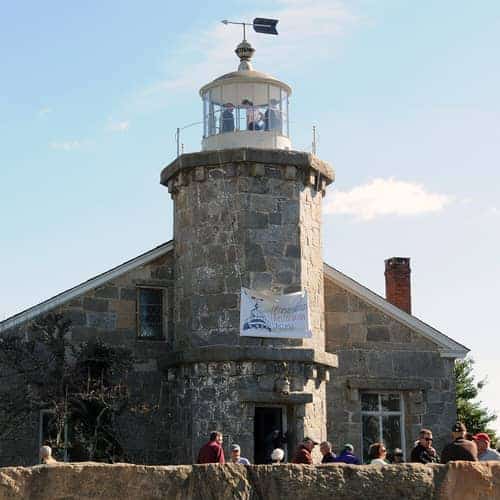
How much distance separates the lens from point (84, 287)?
18984 mm

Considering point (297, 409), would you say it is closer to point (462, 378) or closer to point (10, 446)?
point (10, 446)

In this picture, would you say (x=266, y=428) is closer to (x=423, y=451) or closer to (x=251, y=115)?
(x=251, y=115)

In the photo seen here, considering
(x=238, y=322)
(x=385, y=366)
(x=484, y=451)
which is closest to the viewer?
(x=484, y=451)

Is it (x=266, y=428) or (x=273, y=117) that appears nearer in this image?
(x=266, y=428)

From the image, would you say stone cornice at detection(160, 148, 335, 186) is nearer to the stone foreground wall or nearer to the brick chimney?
the brick chimney

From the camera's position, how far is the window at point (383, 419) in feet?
67.0

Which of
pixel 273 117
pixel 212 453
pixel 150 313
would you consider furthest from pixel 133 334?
pixel 212 453

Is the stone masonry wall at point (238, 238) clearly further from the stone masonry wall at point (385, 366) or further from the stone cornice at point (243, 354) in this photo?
the stone masonry wall at point (385, 366)

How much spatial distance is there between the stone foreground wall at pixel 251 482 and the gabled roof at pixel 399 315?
13.5 m

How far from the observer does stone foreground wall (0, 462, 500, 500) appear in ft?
20.8

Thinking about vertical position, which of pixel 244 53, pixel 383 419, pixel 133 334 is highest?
pixel 244 53

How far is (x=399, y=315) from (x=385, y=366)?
1.05 metres

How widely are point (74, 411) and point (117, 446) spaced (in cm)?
104

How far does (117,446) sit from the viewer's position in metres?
18.1
